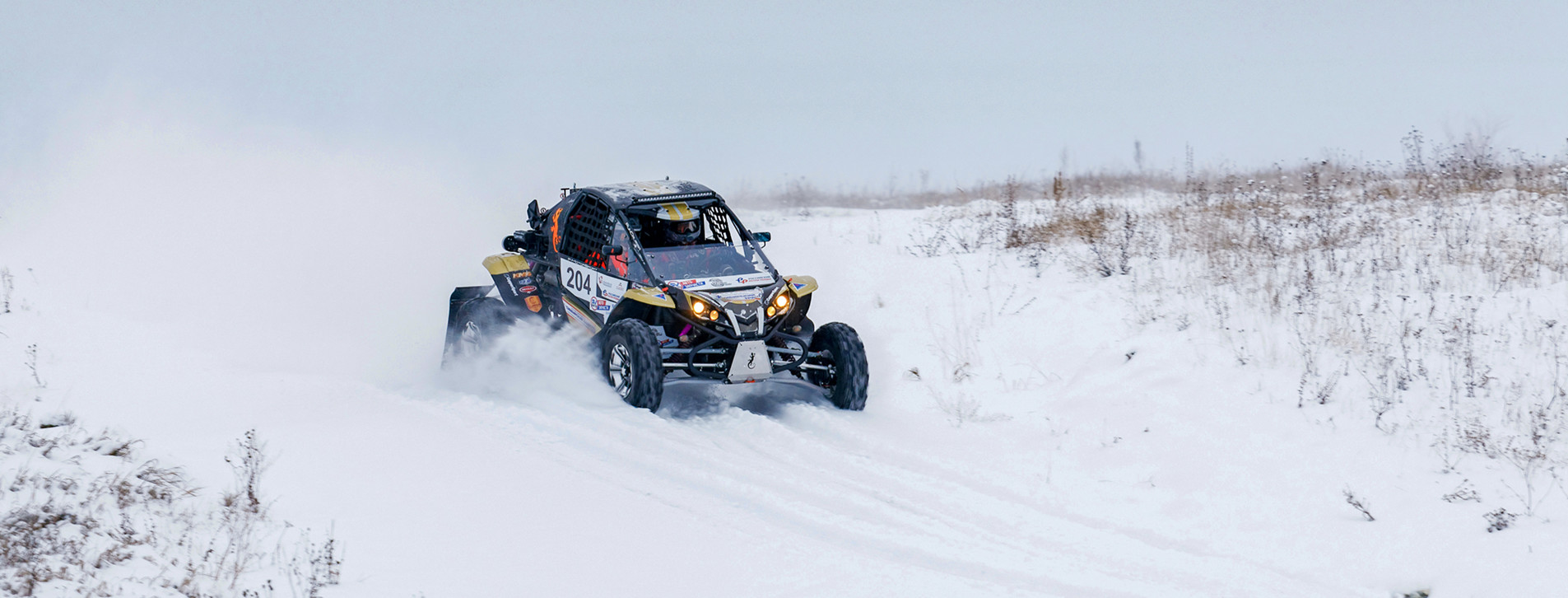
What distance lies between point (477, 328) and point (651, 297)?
245 centimetres

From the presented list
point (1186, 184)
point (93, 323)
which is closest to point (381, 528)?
point (93, 323)

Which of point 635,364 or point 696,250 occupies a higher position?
point 696,250

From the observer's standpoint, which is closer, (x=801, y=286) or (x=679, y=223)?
(x=801, y=286)

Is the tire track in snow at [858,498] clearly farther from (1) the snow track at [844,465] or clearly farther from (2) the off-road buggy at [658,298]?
(2) the off-road buggy at [658,298]

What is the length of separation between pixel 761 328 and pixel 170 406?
4957mm

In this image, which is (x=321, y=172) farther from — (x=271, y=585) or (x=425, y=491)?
(x=271, y=585)

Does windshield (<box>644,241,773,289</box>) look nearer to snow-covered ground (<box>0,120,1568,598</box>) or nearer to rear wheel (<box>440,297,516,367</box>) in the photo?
snow-covered ground (<box>0,120,1568,598</box>)

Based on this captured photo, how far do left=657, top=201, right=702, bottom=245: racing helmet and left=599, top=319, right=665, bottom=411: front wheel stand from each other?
4.46ft

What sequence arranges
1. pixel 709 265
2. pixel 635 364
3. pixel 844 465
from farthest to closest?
pixel 709 265 → pixel 635 364 → pixel 844 465

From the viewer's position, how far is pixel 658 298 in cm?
1001

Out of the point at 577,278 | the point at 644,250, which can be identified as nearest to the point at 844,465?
the point at 644,250

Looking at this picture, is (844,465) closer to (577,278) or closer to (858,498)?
(858,498)

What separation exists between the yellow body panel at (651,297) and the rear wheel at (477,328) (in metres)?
1.76

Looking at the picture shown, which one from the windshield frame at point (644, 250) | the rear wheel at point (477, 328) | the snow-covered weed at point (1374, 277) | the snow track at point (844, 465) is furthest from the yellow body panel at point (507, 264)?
the snow-covered weed at point (1374, 277)
